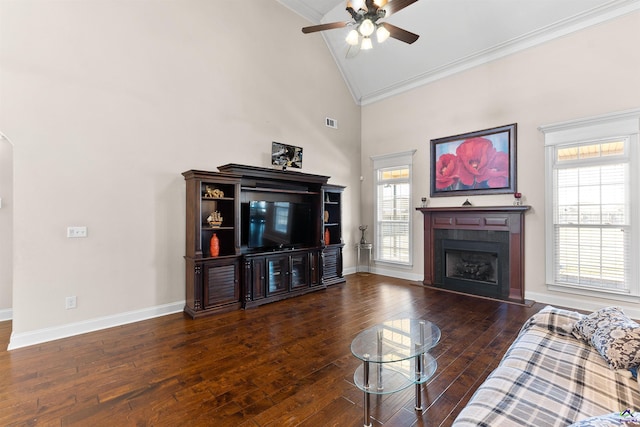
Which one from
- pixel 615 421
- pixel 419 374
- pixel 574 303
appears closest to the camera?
pixel 615 421

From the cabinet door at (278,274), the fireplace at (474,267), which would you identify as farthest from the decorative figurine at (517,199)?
the cabinet door at (278,274)

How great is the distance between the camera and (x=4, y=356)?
9.29 ft

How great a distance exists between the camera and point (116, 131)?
3666 millimetres

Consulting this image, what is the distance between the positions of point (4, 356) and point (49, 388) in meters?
1.05

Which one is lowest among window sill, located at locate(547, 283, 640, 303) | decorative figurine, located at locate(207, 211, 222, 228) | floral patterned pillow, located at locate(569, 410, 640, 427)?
window sill, located at locate(547, 283, 640, 303)

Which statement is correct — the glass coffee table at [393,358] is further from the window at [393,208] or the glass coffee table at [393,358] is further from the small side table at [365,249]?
the small side table at [365,249]

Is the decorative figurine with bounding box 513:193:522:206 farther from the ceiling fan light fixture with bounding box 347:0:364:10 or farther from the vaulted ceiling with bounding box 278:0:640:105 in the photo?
the ceiling fan light fixture with bounding box 347:0:364:10

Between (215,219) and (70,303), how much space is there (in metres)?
1.90

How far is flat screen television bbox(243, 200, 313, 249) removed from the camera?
468 cm

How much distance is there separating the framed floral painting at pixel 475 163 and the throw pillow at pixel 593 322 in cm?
317

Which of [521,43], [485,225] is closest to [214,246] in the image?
[485,225]

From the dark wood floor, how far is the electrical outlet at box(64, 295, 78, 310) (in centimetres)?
36

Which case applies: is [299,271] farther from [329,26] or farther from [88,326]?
[329,26]

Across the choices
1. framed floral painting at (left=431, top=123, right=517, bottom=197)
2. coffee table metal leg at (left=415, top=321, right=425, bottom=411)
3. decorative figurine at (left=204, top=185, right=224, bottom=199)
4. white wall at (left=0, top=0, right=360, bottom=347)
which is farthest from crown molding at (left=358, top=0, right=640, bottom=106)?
coffee table metal leg at (left=415, top=321, right=425, bottom=411)
